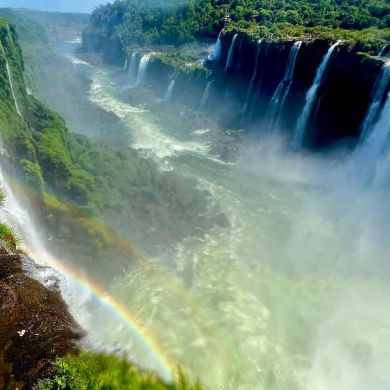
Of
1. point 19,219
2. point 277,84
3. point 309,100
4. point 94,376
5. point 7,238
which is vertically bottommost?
point 19,219

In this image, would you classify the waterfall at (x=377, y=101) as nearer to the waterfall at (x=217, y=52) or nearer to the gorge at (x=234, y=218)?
the gorge at (x=234, y=218)

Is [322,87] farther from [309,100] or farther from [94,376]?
[94,376]

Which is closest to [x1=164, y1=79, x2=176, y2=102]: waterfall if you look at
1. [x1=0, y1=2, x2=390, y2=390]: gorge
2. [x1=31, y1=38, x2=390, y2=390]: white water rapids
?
[x1=0, y1=2, x2=390, y2=390]: gorge

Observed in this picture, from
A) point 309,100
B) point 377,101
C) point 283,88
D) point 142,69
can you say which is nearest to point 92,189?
point 309,100

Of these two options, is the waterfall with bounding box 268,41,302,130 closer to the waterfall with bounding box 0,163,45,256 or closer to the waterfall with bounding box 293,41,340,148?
the waterfall with bounding box 293,41,340,148

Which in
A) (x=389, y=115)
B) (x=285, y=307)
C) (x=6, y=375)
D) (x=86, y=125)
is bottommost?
(x=86, y=125)

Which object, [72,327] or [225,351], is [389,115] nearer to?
[225,351]

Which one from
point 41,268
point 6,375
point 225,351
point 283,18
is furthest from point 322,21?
point 6,375
